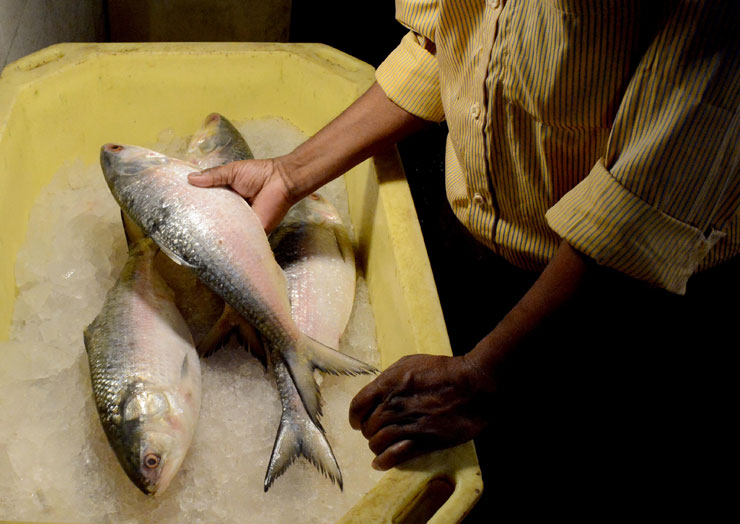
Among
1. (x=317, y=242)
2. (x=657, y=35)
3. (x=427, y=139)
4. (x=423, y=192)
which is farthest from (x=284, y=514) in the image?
(x=427, y=139)

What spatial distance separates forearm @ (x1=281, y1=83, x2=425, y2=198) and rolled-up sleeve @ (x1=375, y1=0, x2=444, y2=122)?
0.12ft

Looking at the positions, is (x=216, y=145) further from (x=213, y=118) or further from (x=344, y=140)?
(x=344, y=140)

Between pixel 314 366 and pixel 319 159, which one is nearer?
pixel 314 366

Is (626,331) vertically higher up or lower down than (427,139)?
higher up

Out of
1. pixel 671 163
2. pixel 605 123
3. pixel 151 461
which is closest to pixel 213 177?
pixel 151 461

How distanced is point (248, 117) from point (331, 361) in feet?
3.75

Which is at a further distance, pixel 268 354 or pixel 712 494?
pixel 712 494

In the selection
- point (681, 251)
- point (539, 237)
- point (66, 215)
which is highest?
point (681, 251)

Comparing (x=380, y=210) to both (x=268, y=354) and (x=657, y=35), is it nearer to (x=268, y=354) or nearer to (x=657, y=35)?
(x=268, y=354)

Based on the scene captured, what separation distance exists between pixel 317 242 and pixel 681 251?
3.25 ft

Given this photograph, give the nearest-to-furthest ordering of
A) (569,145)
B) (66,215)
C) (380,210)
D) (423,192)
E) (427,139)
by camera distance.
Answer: (569,145) < (380,210) < (66,215) < (423,192) < (427,139)

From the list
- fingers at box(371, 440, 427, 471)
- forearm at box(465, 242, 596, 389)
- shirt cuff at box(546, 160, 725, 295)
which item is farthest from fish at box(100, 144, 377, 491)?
shirt cuff at box(546, 160, 725, 295)

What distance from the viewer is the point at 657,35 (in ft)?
2.80

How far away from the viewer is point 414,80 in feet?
5.10
